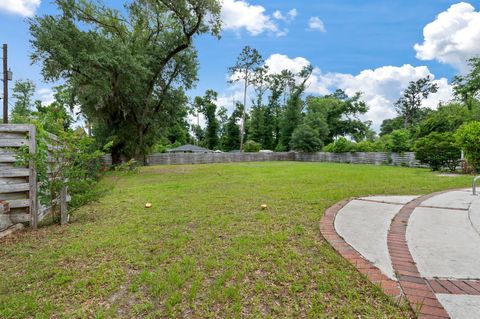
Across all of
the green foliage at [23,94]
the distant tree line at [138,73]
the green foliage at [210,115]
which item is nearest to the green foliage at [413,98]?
the distant tree line at [138,73]

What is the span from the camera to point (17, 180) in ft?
11.9

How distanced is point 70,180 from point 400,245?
14.1 feet

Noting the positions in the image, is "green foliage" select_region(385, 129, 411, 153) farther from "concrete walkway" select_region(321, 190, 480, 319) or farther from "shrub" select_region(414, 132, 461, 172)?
"concrete walkway" select_region(321, 190, 480, 319)

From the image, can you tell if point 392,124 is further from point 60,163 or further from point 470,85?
point 60,163

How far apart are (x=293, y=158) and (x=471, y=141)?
838 inches

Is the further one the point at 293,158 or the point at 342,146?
the point at 293,158

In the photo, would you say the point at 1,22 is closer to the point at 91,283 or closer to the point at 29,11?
the point at 29,11

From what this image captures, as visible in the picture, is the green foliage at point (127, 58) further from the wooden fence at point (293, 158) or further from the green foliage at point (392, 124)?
the green foliage at point (392, 124)

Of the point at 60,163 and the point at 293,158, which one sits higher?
the point at 60,163

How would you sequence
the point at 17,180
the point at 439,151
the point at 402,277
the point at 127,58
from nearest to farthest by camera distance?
the point at 402,277 → the point at 17,180 → the point at 127,58 → the point at 439,151

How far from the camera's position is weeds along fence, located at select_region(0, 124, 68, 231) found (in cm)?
354

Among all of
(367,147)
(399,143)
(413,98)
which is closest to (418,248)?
(399,143)

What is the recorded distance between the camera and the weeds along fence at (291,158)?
18997 millimetres

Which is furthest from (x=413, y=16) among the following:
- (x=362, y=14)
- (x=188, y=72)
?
(x=188, y=72)
